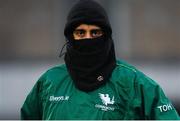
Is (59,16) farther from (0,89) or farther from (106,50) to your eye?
(106,50)

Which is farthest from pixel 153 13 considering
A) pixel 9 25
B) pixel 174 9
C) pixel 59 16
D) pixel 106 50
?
pixel 106 50

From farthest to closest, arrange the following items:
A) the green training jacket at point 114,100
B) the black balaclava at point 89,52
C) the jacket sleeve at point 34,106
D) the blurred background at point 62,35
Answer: the blurred background at point 62,35 < the jacket sleeve at point 34,106 < the black balaclava at point 89,52 < the green training jacket at point 114,100

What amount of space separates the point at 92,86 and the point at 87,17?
14.4 inches

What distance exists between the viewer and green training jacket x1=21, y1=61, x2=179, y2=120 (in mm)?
4145

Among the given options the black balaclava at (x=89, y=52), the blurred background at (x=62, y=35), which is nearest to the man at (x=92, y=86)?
the black balaclava at (x=89, y=52)

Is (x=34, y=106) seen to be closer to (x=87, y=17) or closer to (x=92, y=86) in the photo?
(x=92, y=86)

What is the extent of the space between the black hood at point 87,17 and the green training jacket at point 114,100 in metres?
0.23

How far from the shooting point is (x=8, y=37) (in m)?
9.70

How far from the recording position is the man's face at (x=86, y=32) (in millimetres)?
4281

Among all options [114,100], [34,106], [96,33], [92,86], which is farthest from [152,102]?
[34,106]

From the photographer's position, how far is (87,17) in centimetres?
428

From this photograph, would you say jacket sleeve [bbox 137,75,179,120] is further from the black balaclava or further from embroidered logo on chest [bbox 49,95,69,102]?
embroidered logo on chest [bbox 49,95,69,102]

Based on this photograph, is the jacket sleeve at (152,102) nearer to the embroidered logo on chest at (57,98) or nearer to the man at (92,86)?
the man at (92,86)

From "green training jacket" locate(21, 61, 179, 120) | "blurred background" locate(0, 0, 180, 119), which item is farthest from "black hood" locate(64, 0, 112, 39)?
"blurred background" locate(0, 0, 180, 119)
